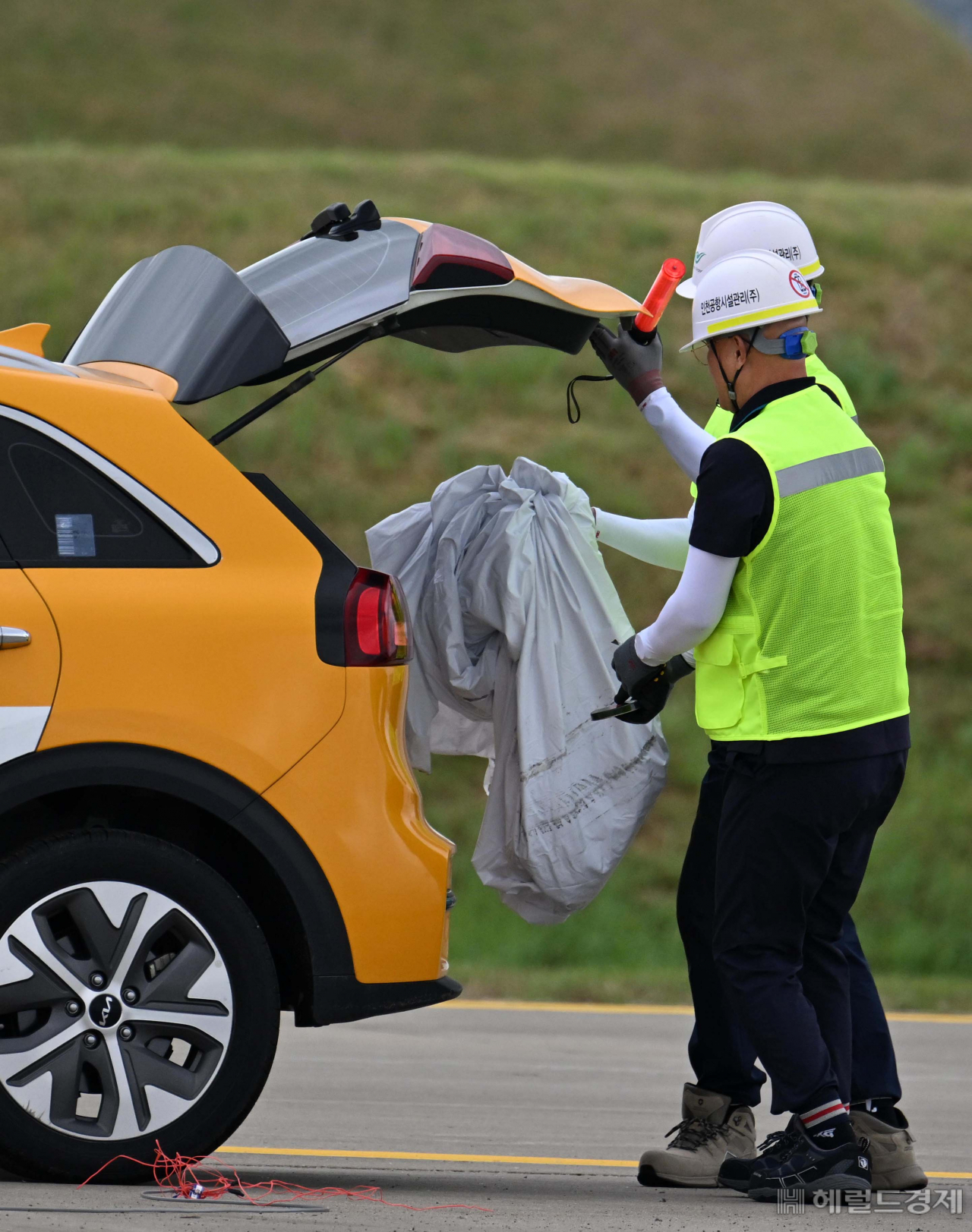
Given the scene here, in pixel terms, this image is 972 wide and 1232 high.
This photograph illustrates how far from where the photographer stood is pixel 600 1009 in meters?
8.10

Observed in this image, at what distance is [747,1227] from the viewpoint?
3904 mm

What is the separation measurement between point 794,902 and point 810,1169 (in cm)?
64

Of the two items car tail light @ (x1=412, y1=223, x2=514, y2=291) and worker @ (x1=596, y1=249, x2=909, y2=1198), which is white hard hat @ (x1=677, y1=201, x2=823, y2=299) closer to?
worker @ (x1=596, y1=249, x2=909, y2=1198)

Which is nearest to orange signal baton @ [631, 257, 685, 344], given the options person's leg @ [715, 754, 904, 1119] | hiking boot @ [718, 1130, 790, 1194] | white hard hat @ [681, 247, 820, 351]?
white hard hat @ [681, 247, 820, 351]

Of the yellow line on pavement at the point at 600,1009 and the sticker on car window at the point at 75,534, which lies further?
the yellow line on pavement at the point at 600,1009

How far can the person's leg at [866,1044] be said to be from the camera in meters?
4.61

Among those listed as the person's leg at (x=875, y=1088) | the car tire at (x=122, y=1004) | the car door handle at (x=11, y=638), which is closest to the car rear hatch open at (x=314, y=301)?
the car door handle at (x=11, y=638)

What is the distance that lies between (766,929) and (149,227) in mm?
14864

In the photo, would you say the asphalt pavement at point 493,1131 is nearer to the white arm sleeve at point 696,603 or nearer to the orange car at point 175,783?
the orange car at point 175,783

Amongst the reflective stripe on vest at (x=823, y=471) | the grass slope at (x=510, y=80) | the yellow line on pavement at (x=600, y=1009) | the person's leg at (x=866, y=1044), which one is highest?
the grass slope at (x=510, y=80)

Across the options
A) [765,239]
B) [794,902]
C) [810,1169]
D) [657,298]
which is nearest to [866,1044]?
[810,1169]

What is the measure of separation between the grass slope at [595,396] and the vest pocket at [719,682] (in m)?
4.57

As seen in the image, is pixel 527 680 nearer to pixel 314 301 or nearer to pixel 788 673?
pixel 788 673

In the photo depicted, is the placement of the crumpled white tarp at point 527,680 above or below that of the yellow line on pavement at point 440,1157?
above
